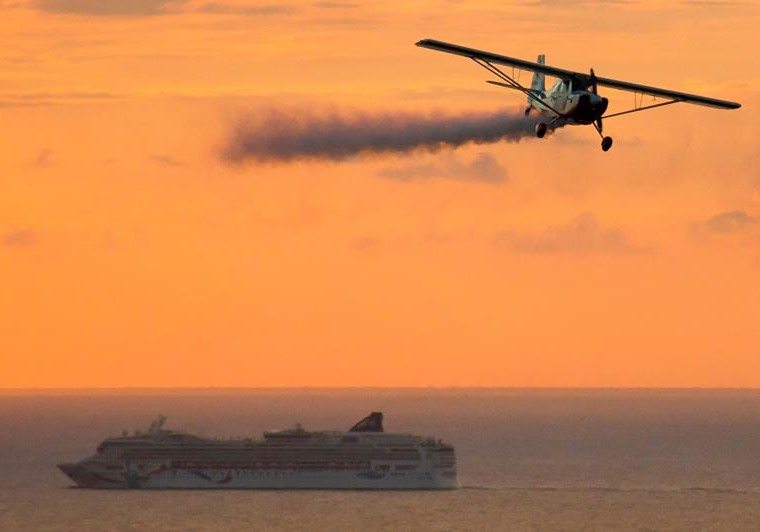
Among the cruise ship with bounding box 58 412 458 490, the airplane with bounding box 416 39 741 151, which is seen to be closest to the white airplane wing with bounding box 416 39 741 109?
the airplane with bounding box 416 39 741 151

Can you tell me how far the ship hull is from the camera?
163125mm

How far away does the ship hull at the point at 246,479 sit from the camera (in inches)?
6422

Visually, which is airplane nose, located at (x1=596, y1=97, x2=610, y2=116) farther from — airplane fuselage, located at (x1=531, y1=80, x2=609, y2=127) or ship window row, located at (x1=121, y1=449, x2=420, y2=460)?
ship window row, located at (x1=121, y1=449, x2=420, y2=460)

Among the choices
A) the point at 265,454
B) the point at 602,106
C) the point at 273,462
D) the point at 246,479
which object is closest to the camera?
the point at 602,106

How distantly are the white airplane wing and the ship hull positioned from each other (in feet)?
285

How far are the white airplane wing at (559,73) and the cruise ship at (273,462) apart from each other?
8624 cm

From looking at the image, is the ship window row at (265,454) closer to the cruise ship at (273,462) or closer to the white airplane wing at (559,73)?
the cruise ship at (273,462)

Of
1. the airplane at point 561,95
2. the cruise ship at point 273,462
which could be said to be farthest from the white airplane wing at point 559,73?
the cruise ship at point 273,462

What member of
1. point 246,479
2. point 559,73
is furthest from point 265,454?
point 559,73

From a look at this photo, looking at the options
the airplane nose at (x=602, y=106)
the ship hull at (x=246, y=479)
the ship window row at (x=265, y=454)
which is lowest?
the ship hull at (x=246, y=479)

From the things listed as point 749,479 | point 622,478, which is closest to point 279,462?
point 622,478

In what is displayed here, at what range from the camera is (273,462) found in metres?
166

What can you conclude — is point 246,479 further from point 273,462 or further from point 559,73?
point 559,73

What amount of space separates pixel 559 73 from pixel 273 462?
98299 millimetres
